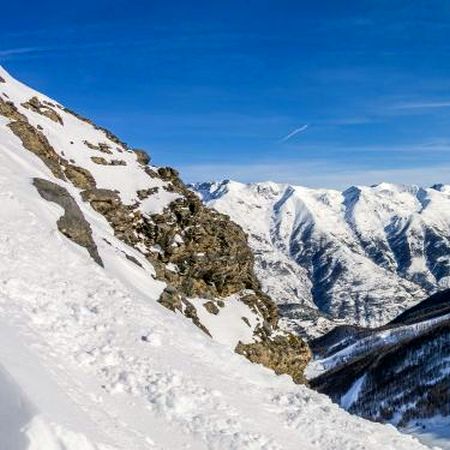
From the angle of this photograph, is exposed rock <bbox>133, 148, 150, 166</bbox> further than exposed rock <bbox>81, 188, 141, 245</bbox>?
Yes

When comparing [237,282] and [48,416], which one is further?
[237,282]

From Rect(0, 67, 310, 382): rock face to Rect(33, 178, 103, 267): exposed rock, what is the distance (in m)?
11.4

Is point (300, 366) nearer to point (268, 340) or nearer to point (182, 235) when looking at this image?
point (268, 340)

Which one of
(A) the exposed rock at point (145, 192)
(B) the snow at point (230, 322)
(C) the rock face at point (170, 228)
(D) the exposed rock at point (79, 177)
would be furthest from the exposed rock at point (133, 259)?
(A) the exposed rock at point (145, 192)

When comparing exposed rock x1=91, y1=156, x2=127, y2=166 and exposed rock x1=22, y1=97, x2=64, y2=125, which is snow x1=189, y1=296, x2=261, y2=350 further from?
exposed rock x1=22, y1=97, x2=64, y2=125

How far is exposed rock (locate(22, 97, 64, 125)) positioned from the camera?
79625 mm

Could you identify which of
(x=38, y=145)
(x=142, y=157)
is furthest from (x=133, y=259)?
(x=142, y=157)

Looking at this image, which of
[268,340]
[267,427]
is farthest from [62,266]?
[268,340]

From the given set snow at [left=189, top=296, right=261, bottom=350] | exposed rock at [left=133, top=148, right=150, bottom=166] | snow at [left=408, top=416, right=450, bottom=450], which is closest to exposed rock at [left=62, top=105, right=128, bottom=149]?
exposed rock at [left=133, top=148, right=150, bottom=166]

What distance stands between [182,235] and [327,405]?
45.2 m

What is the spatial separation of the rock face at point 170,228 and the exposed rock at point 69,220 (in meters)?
11.4

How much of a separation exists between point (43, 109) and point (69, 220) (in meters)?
50.5

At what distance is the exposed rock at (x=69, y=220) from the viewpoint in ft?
116

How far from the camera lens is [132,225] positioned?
66562 mm
